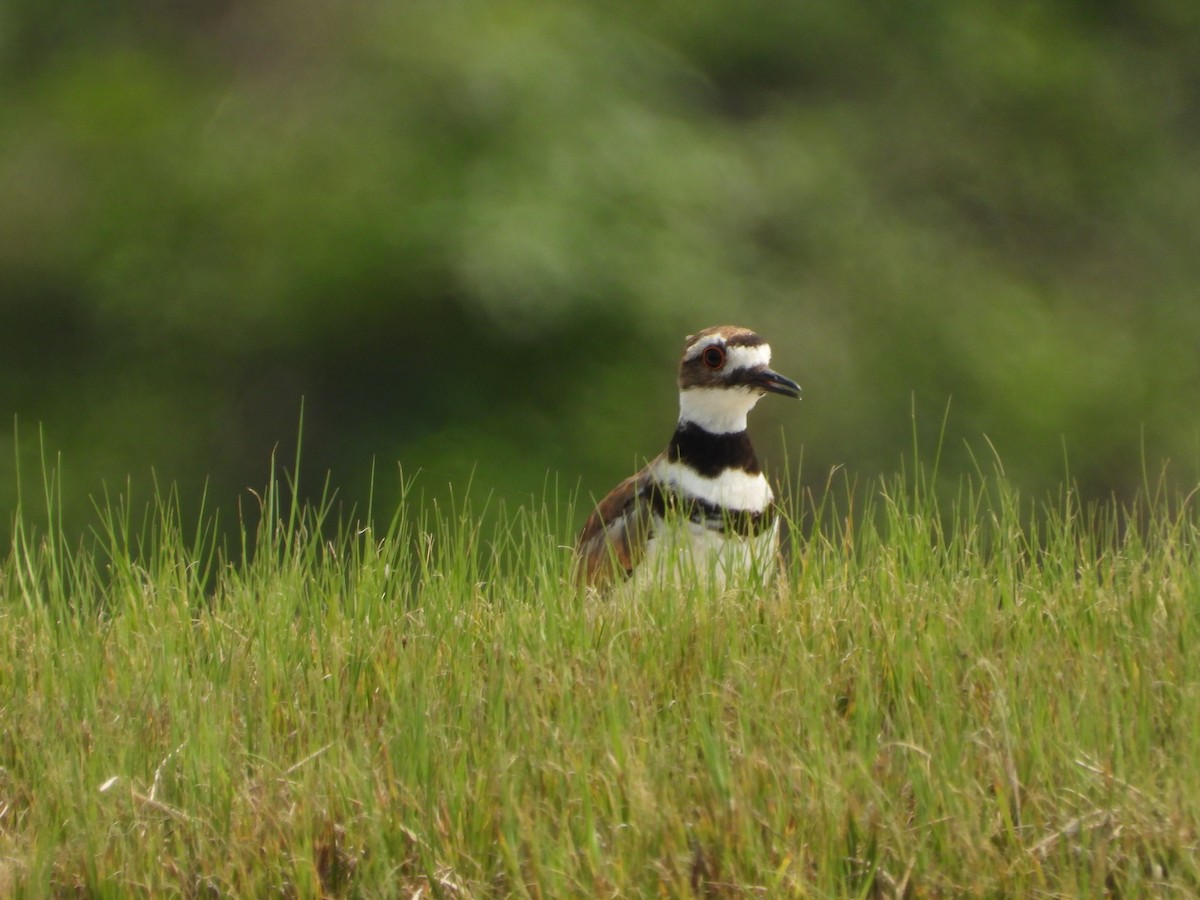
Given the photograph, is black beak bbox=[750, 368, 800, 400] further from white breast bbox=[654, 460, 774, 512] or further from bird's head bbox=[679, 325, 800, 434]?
white breast bbox=[654, 460, 774, 512]

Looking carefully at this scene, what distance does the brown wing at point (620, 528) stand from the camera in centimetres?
539

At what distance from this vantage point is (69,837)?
340cm

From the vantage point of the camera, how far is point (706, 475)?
568 centimetres

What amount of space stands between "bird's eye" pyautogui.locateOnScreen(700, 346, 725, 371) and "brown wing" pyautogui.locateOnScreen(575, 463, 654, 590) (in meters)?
0.45

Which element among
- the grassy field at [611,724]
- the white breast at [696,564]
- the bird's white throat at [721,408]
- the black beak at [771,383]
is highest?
the black beak at [771,383]

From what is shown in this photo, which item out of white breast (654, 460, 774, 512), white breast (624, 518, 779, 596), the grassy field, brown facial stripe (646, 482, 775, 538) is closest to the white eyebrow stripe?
white breast (654, 460, 774, 512)

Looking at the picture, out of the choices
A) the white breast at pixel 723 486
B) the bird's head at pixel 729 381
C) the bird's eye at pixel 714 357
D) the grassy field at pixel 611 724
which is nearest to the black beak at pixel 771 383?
the bird's head at pixel 729 381

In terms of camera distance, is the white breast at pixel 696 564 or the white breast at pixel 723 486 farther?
the white breast at pixel 723 486

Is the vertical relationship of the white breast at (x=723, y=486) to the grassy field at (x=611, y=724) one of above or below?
above

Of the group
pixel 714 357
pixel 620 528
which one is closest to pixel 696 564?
pixel 620 528

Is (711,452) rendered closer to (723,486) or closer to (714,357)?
(723,486)

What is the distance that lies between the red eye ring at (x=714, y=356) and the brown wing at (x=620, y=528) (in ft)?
1.47

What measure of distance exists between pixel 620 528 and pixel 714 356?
2.39 ft

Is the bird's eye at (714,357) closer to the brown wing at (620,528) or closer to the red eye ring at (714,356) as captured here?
the red eye ring at (714,356)
